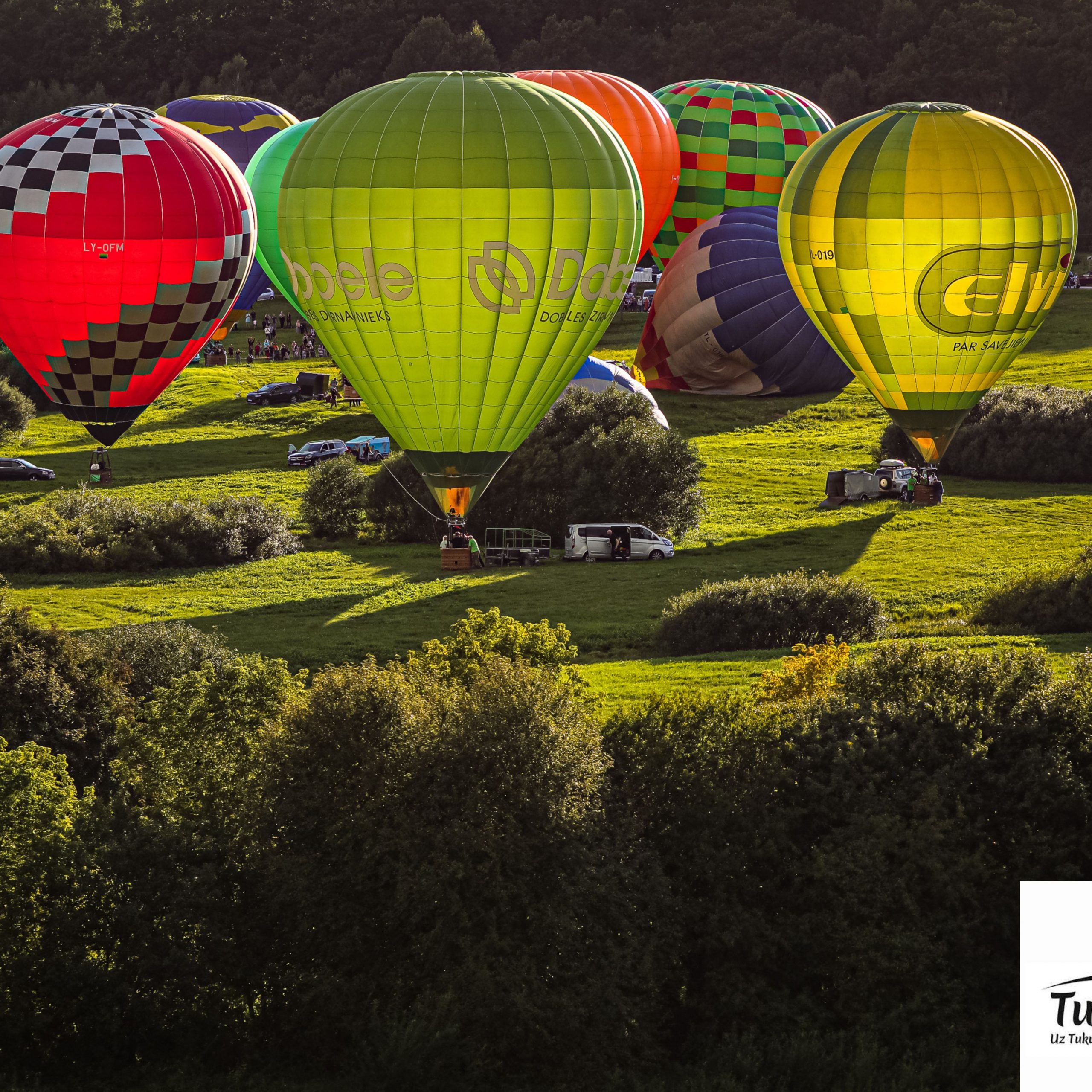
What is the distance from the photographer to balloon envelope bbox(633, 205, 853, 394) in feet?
185

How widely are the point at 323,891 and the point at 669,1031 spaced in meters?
4.15

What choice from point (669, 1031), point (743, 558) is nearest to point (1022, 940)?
point (669, 1031)

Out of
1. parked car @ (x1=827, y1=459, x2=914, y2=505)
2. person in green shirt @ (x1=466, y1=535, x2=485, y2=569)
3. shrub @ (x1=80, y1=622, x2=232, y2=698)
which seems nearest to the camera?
shrub @ (x1=80, y1=622, x2=232, y2=698)

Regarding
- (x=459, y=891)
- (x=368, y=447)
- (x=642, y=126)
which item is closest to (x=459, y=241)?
(x=459, y=891)

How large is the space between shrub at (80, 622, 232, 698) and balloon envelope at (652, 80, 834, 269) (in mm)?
33975

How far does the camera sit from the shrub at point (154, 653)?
98.6ft

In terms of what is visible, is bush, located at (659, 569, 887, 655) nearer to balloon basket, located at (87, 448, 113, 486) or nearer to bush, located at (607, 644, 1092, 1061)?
bush, located at (607, 644, 1092, 1061)

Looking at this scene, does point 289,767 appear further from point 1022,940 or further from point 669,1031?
point 1022,940

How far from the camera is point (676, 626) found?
35.0m

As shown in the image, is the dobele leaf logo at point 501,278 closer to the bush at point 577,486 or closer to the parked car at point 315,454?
the bush at point 577,486

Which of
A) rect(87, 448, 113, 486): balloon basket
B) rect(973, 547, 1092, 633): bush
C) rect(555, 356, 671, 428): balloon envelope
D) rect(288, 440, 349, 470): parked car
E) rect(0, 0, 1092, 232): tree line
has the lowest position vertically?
rect(973, 547, 1092, 633): bush

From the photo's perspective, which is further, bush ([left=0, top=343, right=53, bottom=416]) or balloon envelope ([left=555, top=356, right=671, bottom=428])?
bush ([left=0, top=343, right=53, bottom=416])

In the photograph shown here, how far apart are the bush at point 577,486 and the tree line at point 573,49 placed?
53650 millimetres

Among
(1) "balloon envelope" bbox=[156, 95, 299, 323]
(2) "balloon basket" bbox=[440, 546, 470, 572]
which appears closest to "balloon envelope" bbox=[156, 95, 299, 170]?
(1) "balloon envelope" bbox=[156, 95, 299, 323]
